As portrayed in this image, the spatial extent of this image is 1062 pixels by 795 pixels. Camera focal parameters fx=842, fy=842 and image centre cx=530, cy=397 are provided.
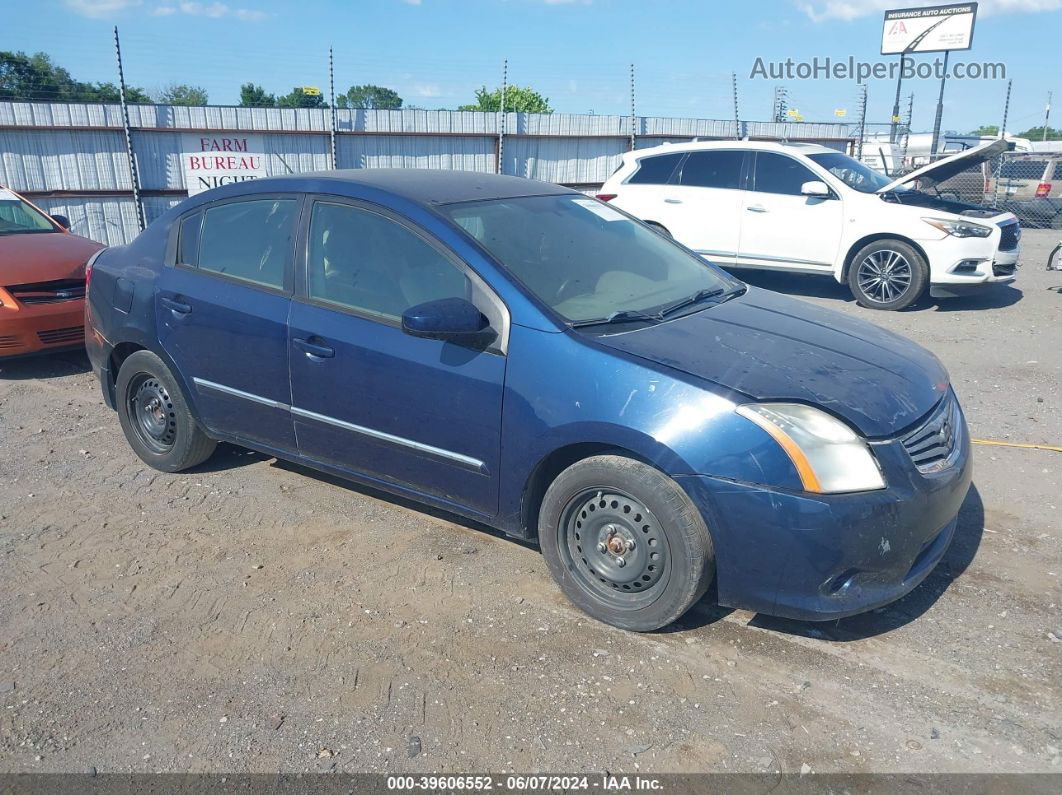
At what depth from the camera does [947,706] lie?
9.60 feet

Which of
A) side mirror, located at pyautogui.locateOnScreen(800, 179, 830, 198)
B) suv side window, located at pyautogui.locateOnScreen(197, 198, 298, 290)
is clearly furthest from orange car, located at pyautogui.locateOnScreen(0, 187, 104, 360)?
side mirror, located at pyautogui.locateOnScreen(800, 179, 830, 198)

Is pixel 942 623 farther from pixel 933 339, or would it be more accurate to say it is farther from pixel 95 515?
pixel 933 339

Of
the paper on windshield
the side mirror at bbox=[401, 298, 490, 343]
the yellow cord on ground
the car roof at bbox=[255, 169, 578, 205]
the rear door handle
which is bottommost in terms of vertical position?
the yellow cord on ground

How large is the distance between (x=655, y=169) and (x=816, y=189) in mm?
2153

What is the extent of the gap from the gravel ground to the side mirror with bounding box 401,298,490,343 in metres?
1.14

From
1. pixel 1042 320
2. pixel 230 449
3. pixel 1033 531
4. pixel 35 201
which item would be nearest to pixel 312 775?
pixel 230 449

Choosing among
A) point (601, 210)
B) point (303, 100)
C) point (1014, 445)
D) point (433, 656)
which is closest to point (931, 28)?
point (303, 100)

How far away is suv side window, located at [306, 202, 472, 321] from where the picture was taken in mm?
3730

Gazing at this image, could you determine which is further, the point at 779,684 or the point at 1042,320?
the point at 1042,320

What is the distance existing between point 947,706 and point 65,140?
13.5 m

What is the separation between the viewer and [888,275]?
943cm

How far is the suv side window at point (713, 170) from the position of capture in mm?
10258

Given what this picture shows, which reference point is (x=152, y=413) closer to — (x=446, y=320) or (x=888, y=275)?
(x=446, y=320)

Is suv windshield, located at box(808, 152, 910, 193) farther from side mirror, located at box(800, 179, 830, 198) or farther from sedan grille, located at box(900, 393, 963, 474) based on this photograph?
sedan grille, located at box(900, 393, 963, 474)
